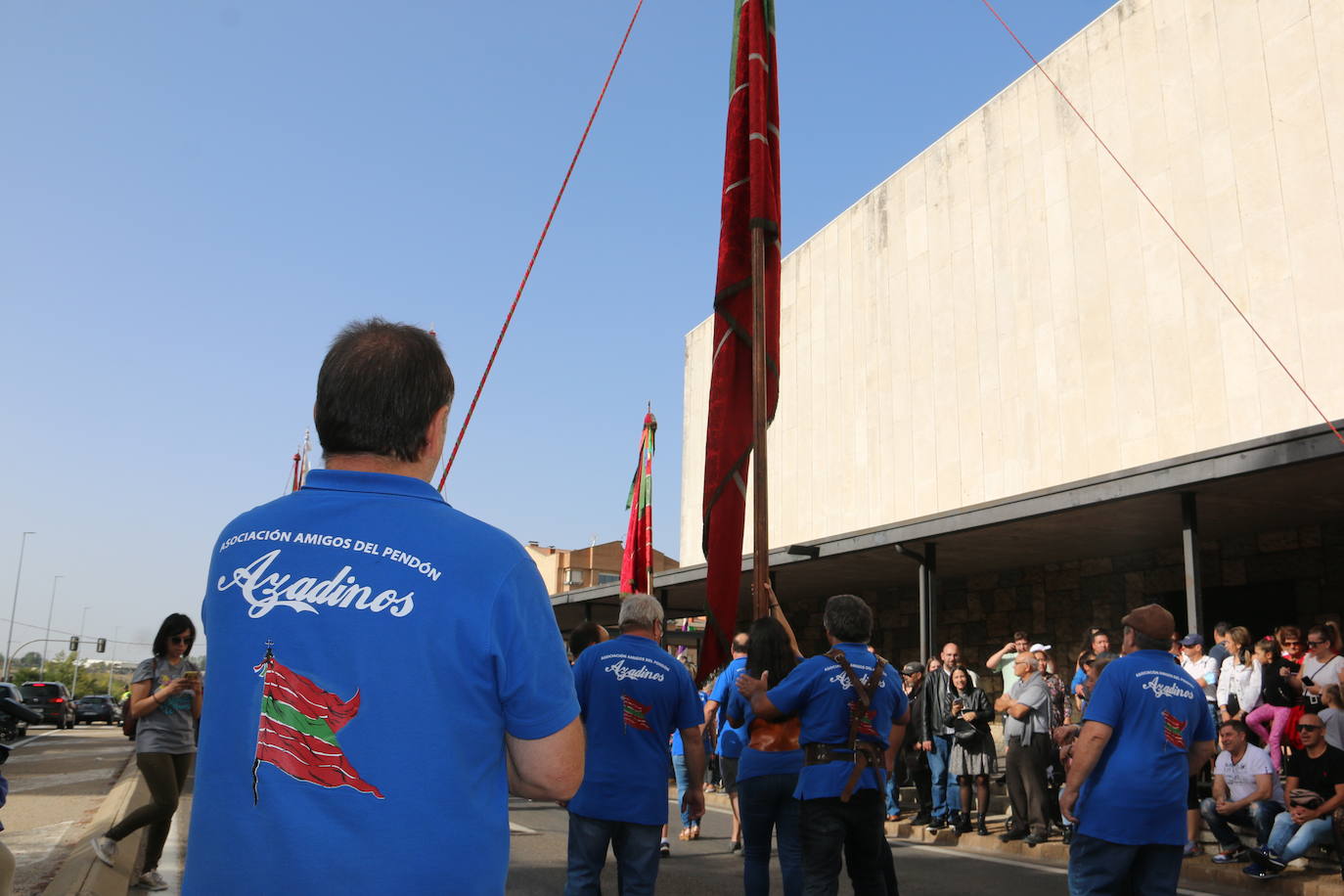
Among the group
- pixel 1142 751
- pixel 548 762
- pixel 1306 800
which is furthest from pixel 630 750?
pixel 1306 800

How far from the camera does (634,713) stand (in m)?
5.41

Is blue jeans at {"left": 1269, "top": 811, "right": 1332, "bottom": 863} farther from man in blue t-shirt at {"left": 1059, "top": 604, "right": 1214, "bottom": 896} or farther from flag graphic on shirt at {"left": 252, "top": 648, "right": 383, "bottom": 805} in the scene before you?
flag graphic on shirt at {"left": 252, "top": 648, "right": 383, "bottom": 805}

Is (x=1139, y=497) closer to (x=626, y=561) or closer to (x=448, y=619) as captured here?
(x=626, y=561)

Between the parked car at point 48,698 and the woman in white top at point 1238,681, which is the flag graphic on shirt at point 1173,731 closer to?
the woman in white top at point 1238,681

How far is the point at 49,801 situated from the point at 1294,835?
41.4 feet

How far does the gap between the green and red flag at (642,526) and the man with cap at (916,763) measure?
3632 mm

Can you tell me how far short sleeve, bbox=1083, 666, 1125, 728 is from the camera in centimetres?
495

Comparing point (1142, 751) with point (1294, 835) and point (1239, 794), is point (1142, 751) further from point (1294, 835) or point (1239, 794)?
point (1239, 794)

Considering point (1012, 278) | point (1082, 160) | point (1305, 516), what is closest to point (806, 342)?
point (1012, 278)

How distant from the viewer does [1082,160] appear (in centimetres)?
1755

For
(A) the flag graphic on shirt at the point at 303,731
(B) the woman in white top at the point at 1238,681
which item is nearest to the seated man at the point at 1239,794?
(B) the woman in white top at the point at 1238,681

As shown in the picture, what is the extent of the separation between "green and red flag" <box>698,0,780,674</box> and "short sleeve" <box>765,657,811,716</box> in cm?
35

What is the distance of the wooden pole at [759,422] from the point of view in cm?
522

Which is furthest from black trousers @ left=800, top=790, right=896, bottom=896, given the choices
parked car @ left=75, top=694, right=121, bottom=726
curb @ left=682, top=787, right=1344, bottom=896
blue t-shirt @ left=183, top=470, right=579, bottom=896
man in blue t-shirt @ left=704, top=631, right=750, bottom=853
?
parked car @ left=75, top=694, right=121, bottom=726
